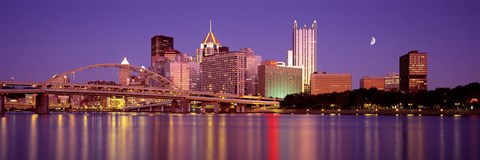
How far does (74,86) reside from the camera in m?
108

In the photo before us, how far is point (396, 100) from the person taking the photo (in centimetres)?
11731

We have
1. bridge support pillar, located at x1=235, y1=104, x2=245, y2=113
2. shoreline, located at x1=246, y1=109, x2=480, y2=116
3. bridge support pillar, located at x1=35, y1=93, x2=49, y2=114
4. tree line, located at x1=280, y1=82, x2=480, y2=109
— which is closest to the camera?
shoreline, located at x1=246, y1=109, x2=480, y2=116

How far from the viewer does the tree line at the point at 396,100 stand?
104856mm

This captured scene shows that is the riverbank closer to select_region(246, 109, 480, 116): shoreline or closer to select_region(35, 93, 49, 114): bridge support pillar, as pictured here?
select_region(246, 109, 480, 116): shoreline

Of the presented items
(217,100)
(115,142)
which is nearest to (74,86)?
(217,100)

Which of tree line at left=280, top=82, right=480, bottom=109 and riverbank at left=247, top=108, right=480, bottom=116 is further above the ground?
tree line at left=280, top=82, right=480, bottom=109

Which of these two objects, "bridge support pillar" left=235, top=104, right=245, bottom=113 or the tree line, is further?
"bridge support pillar" left=235, top=104, right=245, bottom=113

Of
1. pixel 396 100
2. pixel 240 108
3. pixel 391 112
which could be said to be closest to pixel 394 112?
pixel 391 112

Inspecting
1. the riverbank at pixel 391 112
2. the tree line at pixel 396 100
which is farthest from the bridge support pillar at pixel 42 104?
the tree line at pixel 396 100

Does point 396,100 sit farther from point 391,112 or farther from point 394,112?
point 394,112

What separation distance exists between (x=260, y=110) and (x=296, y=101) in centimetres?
966

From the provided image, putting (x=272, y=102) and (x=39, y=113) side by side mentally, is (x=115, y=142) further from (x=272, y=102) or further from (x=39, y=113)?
(x=272, y=102)

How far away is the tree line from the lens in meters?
105

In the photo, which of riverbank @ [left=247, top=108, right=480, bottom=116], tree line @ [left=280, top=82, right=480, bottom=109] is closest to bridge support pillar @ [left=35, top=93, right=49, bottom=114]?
riverbank @ [left=247, top=108, right=480, bottom=116]
